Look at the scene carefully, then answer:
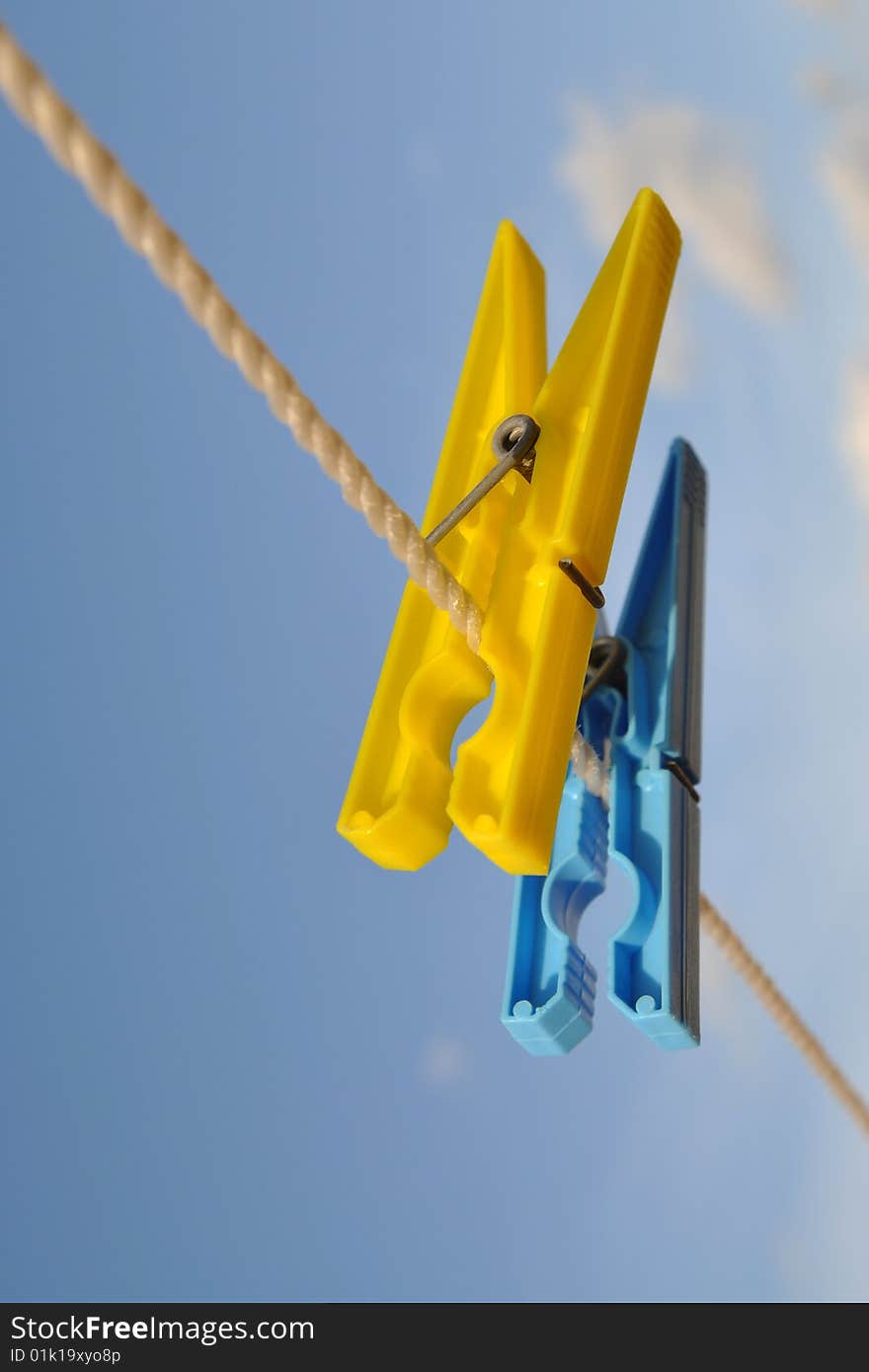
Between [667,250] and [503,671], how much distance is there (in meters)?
0.47

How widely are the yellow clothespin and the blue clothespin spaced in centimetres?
18

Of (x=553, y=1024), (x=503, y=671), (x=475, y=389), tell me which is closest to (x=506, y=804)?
(x=503, y=671)

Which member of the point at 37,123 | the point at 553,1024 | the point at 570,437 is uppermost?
the point at 570,437

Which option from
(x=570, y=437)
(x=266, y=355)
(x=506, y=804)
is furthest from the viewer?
(x=570, y=437)

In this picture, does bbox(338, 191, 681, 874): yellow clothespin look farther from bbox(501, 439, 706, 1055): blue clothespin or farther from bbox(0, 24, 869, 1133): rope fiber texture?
bbox(501, 439, 706, 1055): blue clothespin

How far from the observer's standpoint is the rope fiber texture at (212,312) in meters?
0.63

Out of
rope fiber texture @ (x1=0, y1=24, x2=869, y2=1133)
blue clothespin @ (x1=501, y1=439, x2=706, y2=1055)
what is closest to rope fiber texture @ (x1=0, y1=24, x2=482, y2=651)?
rope fiber texture @ (x1=0, y1=24, x2=869, y2=1133)

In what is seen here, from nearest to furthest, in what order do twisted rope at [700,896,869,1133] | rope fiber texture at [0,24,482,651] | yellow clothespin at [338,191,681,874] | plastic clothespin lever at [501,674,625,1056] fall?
rope fiber texture at [0,24,482,651] < yellow clothespin at [338,191,681,874] < plastic clothespin lever at [501,674,625,1056] < twisted rope at [700,896,869,1133]

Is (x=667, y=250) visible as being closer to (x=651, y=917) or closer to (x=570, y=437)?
(x=570, y=437)

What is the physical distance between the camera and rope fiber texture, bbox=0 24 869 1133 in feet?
2.06

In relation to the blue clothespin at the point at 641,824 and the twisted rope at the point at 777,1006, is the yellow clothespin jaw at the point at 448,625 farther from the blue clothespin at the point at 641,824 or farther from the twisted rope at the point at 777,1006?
the twisted rope at the point at 777,1006

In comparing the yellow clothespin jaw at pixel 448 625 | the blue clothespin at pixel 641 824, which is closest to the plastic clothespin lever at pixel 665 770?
the blue clothespin at pixel 641 824

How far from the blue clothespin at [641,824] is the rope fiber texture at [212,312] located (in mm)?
292

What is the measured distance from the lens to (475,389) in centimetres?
124
